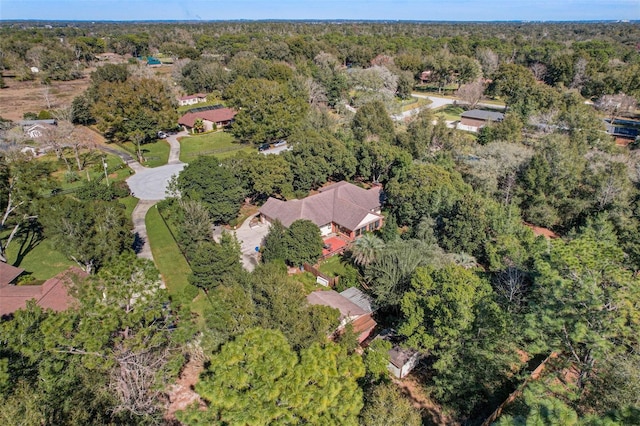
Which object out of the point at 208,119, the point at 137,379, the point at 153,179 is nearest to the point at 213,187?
the point at 153,179

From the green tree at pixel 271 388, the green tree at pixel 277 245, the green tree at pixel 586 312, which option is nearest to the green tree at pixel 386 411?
the green tree at pixel 271 388

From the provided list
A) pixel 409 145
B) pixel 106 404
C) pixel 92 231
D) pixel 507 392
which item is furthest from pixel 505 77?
pixel 106 404

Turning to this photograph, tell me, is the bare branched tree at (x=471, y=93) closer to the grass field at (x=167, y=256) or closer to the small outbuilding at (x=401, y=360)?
the grass field at (x=167, y=256)

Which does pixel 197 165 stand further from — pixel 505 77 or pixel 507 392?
pixel 505 77

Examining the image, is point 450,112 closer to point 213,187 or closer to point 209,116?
point 209,116

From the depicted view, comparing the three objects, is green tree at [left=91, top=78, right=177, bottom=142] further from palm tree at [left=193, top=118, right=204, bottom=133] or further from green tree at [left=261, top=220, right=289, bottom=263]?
green tree at [left=261, top=220, right=289, bottom=263]

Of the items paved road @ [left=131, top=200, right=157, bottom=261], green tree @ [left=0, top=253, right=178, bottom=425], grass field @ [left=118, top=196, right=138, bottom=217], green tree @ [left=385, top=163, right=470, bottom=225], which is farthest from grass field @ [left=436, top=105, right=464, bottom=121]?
green tree @ [left=0, top=253, right=178, bottom=425]
